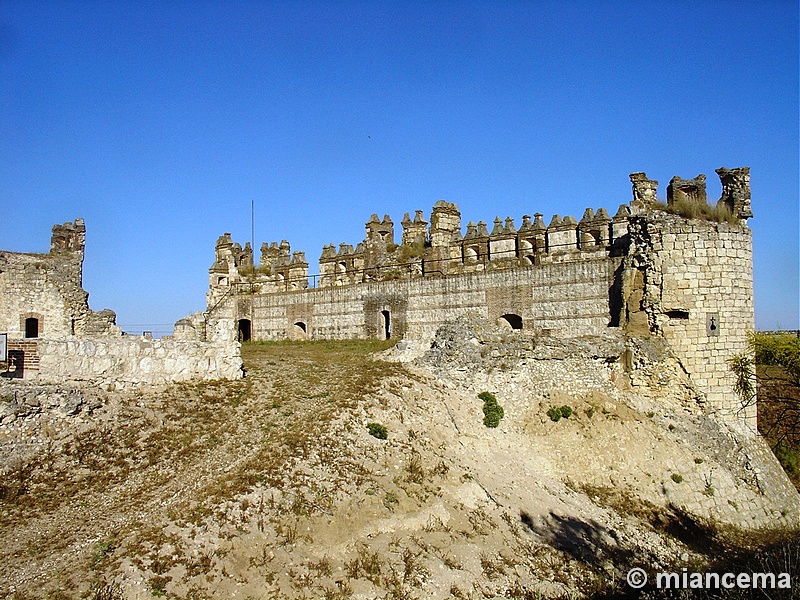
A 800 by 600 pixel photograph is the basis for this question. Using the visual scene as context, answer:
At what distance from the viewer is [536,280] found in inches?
1083

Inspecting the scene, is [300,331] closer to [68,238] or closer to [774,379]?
[68,238]

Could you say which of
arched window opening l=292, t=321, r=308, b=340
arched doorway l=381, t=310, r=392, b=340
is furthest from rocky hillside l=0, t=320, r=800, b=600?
arched window opening l=292, t=321, r=308, b=340

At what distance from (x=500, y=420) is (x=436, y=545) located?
23.2 ft

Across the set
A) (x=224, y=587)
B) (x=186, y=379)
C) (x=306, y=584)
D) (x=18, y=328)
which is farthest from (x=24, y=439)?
Result: (x=18, y=328)

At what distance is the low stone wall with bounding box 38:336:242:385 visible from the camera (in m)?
16.4

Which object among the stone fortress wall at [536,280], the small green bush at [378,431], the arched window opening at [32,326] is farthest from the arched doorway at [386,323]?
the small green bush at [378,431]

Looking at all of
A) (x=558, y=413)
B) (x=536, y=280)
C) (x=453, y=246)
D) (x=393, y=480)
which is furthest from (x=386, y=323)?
(x=393, y=480)

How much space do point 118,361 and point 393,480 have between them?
758cm

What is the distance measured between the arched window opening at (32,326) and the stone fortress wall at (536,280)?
23.8 feet

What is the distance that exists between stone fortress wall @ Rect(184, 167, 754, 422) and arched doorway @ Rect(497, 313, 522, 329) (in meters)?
0.05

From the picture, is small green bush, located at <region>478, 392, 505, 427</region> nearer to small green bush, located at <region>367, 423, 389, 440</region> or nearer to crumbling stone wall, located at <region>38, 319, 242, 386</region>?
small green bush, located at <region>367, 423, 389, 440</region>

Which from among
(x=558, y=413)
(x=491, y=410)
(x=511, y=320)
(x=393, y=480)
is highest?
(x=511, y=320)

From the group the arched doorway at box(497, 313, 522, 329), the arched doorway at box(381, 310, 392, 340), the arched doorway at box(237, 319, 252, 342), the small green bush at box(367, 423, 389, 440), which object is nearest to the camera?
the small green bush at box(367, 423, 389, 440)

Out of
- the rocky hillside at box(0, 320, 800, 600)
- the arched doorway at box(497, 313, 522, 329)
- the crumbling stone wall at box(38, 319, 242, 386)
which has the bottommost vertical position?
the rocky hillside at box(0, 320, 800, 600)
